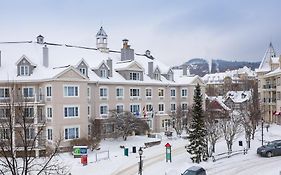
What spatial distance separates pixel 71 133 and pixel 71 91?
4673mm

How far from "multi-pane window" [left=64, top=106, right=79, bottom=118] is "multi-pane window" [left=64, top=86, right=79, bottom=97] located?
139cm

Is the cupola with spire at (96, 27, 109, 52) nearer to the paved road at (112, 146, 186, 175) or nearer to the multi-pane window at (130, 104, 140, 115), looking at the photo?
the multi-pane window at (130, 104, 140, 115)

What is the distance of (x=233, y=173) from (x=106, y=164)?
1108 cm

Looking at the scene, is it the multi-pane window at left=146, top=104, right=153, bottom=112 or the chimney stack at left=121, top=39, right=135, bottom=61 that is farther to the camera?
the chimney stack at left=121, top=39, right=135, bottom=61

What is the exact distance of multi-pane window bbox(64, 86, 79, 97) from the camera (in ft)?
135

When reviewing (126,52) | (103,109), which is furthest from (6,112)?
(126,52)

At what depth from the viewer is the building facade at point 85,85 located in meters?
41.0

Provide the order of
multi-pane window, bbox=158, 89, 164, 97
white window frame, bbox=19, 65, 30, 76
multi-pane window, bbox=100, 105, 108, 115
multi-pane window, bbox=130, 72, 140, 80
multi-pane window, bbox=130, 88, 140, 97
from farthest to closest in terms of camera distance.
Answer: multi-pane window, bbox=158, 89, 164, 97
multi-pane window, bbox=130, 88, 140, 97
multi-pane window, bbox=130, 72, 140, 80
multi-pane window, bbox=100, 105, 108, 115
white window frame, bbox=19, 65, 30, 76

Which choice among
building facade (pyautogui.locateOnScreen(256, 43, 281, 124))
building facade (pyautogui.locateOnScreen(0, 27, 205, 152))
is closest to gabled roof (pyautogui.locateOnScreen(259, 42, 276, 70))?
building facade (pyautogui.locateOnScreen(256, 43, 281, 124))

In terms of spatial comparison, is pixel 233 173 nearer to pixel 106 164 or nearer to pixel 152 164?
pixel 152 164

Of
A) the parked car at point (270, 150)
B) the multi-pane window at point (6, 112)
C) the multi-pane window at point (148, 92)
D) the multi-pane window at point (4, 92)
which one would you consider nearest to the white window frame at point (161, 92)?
the multi-pane window at point (148, 92)

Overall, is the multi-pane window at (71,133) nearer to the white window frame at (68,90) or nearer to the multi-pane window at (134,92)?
the white window frame at (68,90)

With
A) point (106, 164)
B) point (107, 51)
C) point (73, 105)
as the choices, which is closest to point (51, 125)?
point (73, 105)

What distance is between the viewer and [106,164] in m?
33.0
